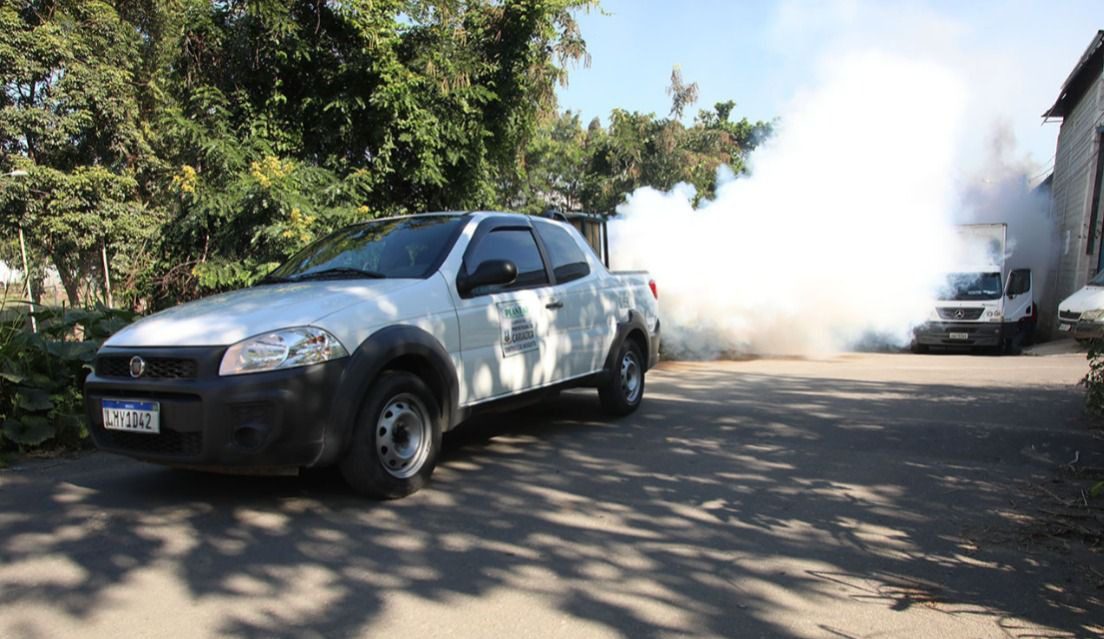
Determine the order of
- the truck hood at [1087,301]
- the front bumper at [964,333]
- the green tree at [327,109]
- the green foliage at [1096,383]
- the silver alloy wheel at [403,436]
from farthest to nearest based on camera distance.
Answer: the front bumper at [964,333], the green tree at [327,109], the truck hood at [1087,301], the green foliage at [1096,383], the silver alloy wheel at [403,436]

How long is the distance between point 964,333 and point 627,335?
1084 cm

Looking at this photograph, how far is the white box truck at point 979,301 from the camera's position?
15.0 metres

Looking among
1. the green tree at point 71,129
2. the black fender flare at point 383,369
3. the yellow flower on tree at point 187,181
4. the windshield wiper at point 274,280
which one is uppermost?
the green tree at point 71,129

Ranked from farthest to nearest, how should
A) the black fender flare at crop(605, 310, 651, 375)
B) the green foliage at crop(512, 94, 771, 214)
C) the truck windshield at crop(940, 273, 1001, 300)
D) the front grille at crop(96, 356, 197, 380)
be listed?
1. the green foliage at crop(512, 94, 771, 214)
2. the truck windshield at crop(940, 273, 1001, 300)
3. the black fender flare at crop(605, 310, 651, 375)
4. the front grille at crop(96, 356, 197, 380)

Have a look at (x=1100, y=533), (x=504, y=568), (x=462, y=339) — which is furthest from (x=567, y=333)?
(x=1100, y=533)

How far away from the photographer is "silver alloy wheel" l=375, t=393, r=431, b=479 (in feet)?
14.8

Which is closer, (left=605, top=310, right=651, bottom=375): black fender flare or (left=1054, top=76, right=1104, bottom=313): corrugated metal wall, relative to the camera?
(left=605, top=310, right=651, bottom=375): black fender flare

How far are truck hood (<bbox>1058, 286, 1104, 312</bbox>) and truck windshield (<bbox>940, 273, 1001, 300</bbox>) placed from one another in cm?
449

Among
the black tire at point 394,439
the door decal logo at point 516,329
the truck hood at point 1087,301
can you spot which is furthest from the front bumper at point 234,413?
the truck hood at point 1087,301

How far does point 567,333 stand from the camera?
20.4 ft

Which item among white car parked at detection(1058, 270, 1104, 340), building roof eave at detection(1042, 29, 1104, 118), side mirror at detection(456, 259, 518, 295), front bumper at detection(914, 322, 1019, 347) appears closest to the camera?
side mirror at detection(456, 259, 518, 295)

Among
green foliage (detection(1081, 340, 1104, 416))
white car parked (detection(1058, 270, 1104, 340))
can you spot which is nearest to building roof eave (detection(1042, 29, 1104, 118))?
white car parked (detection(1058, 270, 1104, 340))

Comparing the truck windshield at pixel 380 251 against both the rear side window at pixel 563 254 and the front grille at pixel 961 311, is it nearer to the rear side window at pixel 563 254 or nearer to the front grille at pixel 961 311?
the rear side window at pixel 563 254

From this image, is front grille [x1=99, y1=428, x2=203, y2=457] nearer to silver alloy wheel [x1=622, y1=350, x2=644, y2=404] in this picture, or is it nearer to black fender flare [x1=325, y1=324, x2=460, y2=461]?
black fender flare [x1=325, y1=324, x2=460, y2=461]
